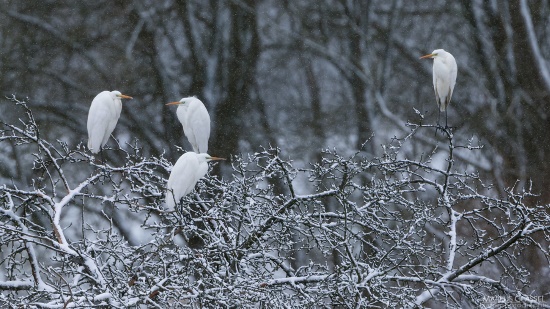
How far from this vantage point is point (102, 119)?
5660 mm

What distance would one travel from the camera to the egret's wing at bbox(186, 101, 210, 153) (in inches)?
226

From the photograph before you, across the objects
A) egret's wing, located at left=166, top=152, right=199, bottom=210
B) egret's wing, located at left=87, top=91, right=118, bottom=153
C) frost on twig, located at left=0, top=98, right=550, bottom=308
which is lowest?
frost on twig, located at left=0, top=98, right=550, bottom=308

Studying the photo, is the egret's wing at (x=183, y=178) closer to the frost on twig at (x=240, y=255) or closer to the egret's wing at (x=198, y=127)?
the frost on twig at (x=240, y=255)

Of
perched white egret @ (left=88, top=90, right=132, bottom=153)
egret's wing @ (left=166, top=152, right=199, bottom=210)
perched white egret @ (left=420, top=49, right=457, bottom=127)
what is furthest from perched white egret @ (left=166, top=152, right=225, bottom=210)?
perched white egret @ (left=420, top=49, right=457, bottom=127)

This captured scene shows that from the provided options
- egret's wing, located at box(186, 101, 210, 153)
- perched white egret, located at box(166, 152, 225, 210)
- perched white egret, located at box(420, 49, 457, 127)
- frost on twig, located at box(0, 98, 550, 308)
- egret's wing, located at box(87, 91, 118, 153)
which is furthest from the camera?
perched white egret, located at box(420, 49, 457, 127)

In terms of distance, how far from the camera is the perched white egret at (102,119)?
5.59 meters

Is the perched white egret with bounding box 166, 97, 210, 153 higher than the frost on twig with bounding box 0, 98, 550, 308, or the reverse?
the perched white egret with bounding box 166, 97, 210, 153

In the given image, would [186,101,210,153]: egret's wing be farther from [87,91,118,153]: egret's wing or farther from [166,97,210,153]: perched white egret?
[87,91,118,153]: egret's wing

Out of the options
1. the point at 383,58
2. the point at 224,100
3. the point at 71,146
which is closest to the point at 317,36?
the point at 383,58

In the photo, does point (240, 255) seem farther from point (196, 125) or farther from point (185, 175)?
point (196, 125)

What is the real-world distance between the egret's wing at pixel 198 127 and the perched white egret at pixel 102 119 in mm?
380

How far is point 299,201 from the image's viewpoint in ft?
13.1

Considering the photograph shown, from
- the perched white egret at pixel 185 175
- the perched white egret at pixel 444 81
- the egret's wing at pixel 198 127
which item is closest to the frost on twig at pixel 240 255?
the perched white egret at pixel 185 175

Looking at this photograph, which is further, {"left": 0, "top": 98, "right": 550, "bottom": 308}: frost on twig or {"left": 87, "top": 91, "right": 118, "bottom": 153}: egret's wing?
{"left": 87, "top": 91, "right": 118, "bottom": 153}: egret's wing
